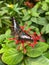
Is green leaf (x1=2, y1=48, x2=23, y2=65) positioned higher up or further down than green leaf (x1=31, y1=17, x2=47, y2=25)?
further down

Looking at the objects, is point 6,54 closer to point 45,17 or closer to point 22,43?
point 22,43

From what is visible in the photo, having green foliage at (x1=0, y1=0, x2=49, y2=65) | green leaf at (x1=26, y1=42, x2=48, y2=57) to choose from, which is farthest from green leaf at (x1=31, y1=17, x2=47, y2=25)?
green leaf at (x1=26, y1=42, x2=48, y2=57)

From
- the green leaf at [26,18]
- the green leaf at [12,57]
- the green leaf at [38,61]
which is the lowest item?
the green leaf at [38,61]

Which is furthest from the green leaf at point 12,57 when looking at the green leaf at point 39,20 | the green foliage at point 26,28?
the green leaf at point 39,20

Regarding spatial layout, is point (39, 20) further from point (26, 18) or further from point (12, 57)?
point (12, 57)

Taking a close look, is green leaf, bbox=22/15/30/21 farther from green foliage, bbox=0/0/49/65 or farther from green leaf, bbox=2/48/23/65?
green leaf, bbox=2/48/23/65

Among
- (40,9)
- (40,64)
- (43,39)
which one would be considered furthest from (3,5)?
(40,64)

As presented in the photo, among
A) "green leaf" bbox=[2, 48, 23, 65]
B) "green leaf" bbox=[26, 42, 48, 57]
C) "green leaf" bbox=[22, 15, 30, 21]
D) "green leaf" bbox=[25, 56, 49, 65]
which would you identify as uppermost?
"green leaf" bbox=[22, 15, 30, 21]

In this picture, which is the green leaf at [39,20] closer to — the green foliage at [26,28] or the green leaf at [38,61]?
the green foliage at [26,28]

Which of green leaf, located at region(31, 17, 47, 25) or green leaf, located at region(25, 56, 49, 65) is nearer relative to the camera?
green leaf, located at region(25, 56, 49, 65)

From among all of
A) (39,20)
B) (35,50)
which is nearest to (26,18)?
(39,20)

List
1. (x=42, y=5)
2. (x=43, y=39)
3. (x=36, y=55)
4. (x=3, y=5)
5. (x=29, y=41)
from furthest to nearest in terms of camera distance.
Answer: (x=3, y=5) < (x=42, y=5) < (x=43, y=39) < (x=29, y=41) < (x=36, y=55)
